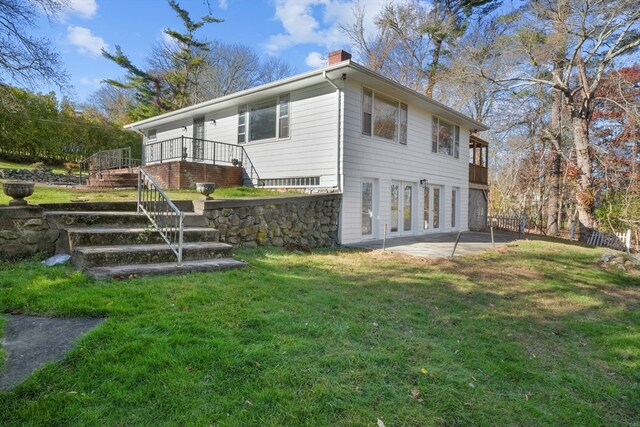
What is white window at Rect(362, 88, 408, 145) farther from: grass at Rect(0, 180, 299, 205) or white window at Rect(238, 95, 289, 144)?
grass at Rect(0, 180, 299, 205)

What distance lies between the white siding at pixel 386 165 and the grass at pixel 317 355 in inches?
184

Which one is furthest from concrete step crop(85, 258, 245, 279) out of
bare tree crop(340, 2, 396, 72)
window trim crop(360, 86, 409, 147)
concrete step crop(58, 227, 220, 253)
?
bare tree crop(340, 2, 396, 72)

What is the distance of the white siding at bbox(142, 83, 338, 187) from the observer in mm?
10039

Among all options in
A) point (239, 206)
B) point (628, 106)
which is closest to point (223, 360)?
point (239, 206)

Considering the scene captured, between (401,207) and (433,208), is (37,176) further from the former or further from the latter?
(433,208)

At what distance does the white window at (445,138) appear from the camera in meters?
14.0

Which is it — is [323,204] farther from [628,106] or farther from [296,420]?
[628,106]

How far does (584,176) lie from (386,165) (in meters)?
9.43

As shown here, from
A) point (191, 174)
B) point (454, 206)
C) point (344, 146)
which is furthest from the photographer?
point (454, 206)

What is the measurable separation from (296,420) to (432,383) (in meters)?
1.15

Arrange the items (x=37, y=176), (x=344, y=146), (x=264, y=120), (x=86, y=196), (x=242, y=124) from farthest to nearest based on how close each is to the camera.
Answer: (x=37, y=176), (x=242, y=124), (x=264, y=120), (x=344, y=146), (x=86, y=196)

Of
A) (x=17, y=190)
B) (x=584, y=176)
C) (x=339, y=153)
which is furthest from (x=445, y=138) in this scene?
(x=17, y=190)

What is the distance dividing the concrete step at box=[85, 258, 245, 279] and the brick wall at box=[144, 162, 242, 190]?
6.40m

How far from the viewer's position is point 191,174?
37.7 feet
